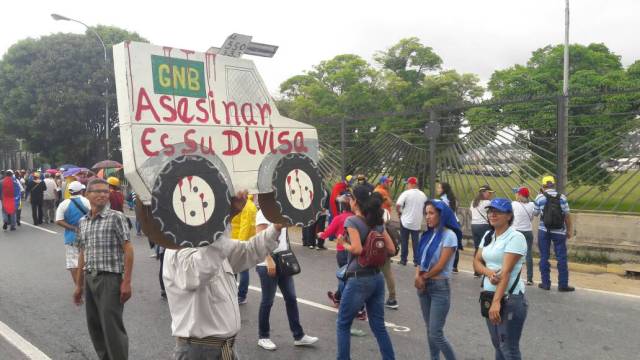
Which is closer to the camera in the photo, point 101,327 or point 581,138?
point 101,327

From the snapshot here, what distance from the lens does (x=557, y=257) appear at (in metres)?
7.30

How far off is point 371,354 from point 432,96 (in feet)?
101

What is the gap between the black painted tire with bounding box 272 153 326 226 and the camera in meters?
2.53

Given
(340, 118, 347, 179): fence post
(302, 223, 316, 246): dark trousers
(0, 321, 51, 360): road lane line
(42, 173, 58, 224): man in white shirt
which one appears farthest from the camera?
(42, 173, 58, 224): man in white shirt

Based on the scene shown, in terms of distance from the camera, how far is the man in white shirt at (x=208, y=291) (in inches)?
99.9

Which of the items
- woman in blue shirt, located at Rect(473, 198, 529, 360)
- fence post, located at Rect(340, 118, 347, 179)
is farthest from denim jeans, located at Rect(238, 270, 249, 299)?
fence post, located at Rect(340, 118, 347, 179)

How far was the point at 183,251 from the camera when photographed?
2.60m

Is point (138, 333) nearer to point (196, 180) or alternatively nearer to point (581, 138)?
point (196, 180)

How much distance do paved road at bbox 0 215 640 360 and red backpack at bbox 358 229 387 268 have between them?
121 cm

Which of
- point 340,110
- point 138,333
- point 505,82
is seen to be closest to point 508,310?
A: point 138,333

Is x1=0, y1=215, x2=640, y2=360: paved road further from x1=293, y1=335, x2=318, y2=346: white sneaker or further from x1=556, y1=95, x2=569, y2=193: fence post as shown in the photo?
x1=556, y1=95, x2=569, y2=193: fence post

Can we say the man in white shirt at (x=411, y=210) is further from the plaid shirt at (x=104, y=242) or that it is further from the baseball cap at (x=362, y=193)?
the plaid shirt at (x=104, y=242)

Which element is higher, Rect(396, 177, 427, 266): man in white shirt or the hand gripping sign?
the hand gripping sign

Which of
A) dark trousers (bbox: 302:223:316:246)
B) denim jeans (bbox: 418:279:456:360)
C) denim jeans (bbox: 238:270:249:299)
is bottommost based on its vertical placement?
dark trousers (bbox: 302:223:316:246)
